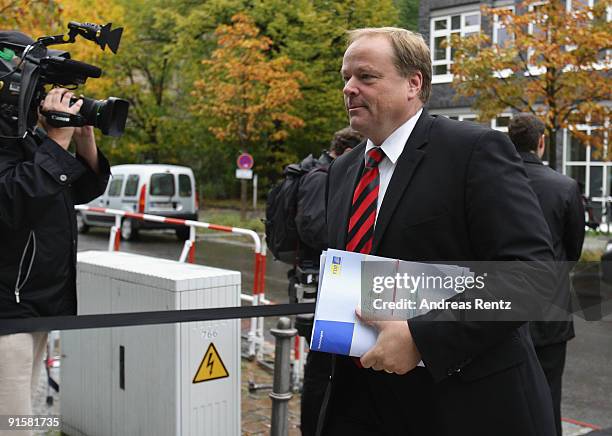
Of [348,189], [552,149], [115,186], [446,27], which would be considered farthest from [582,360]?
[446,27]

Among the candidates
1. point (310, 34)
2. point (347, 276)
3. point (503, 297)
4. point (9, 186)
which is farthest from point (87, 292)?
point (310, 34)

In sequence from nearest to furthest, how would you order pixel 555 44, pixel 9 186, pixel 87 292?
pixel 9 186 < pixel 87 292 < pixel 555 44

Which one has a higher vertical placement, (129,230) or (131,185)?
(131,185)

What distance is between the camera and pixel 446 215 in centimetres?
223

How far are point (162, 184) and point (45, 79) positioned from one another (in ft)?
61.3

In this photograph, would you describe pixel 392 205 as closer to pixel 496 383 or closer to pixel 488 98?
pixel 496 383

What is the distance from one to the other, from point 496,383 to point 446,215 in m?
0.49

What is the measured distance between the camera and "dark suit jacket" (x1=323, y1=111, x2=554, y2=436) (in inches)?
84.4

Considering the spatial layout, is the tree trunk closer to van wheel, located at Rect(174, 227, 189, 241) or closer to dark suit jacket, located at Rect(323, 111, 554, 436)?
van wheel, located at Rect(174, 227, 189, 241)

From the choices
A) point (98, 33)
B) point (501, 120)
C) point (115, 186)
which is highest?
point (501, 120)

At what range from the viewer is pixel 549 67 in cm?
1416

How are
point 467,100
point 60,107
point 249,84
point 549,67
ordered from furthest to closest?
point 249,84, point 467,100, point 549,67, point 60,107

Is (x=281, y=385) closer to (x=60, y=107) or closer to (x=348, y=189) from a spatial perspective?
(x=348, y=189)

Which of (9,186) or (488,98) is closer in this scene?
(9,186)
